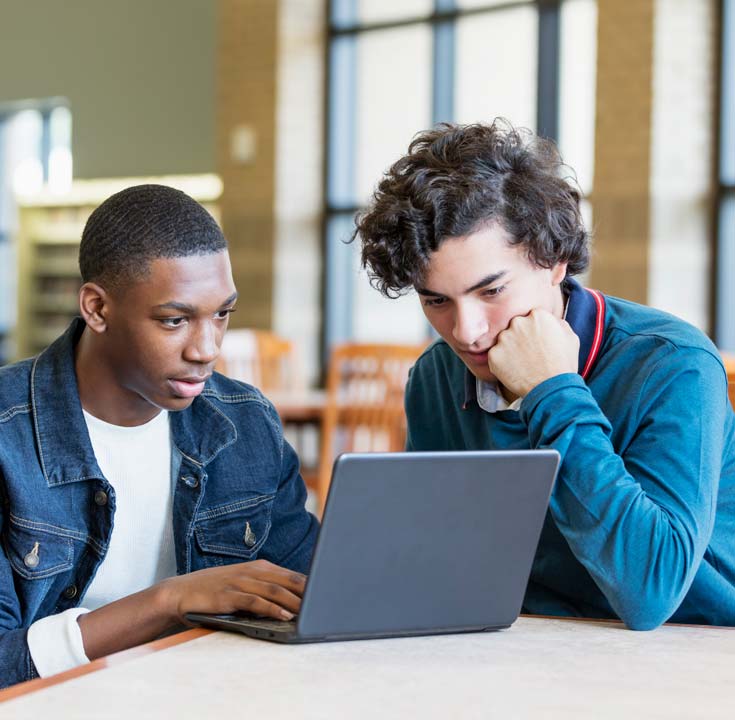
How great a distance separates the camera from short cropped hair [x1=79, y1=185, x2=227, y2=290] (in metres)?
1.46

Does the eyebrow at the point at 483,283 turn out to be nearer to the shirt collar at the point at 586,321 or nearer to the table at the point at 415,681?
the shirt collar at the point at 586,321

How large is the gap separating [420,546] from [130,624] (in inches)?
13.5

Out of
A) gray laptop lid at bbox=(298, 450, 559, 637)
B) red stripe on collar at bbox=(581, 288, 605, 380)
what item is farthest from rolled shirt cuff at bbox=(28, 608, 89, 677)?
red stripe on collar at bbox=(581, 288, 605, 380)

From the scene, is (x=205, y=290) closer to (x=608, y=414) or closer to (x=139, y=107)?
(x=608, y=414)

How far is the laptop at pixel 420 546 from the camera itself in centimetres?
109

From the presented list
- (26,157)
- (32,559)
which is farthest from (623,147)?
(26,157)

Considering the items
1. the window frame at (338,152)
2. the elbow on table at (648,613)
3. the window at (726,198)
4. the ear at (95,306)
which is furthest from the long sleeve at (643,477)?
the window frame at (338,152)

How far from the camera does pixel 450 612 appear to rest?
118 cm

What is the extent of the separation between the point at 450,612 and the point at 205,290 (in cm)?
52

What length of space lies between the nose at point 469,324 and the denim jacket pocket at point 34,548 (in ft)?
1.81

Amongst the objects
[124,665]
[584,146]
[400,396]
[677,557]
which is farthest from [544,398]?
[584,146]

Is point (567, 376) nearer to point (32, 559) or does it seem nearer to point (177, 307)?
point (177, 307)

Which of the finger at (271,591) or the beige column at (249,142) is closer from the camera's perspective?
the finger at (271,591)

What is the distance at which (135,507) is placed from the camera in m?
1.53
